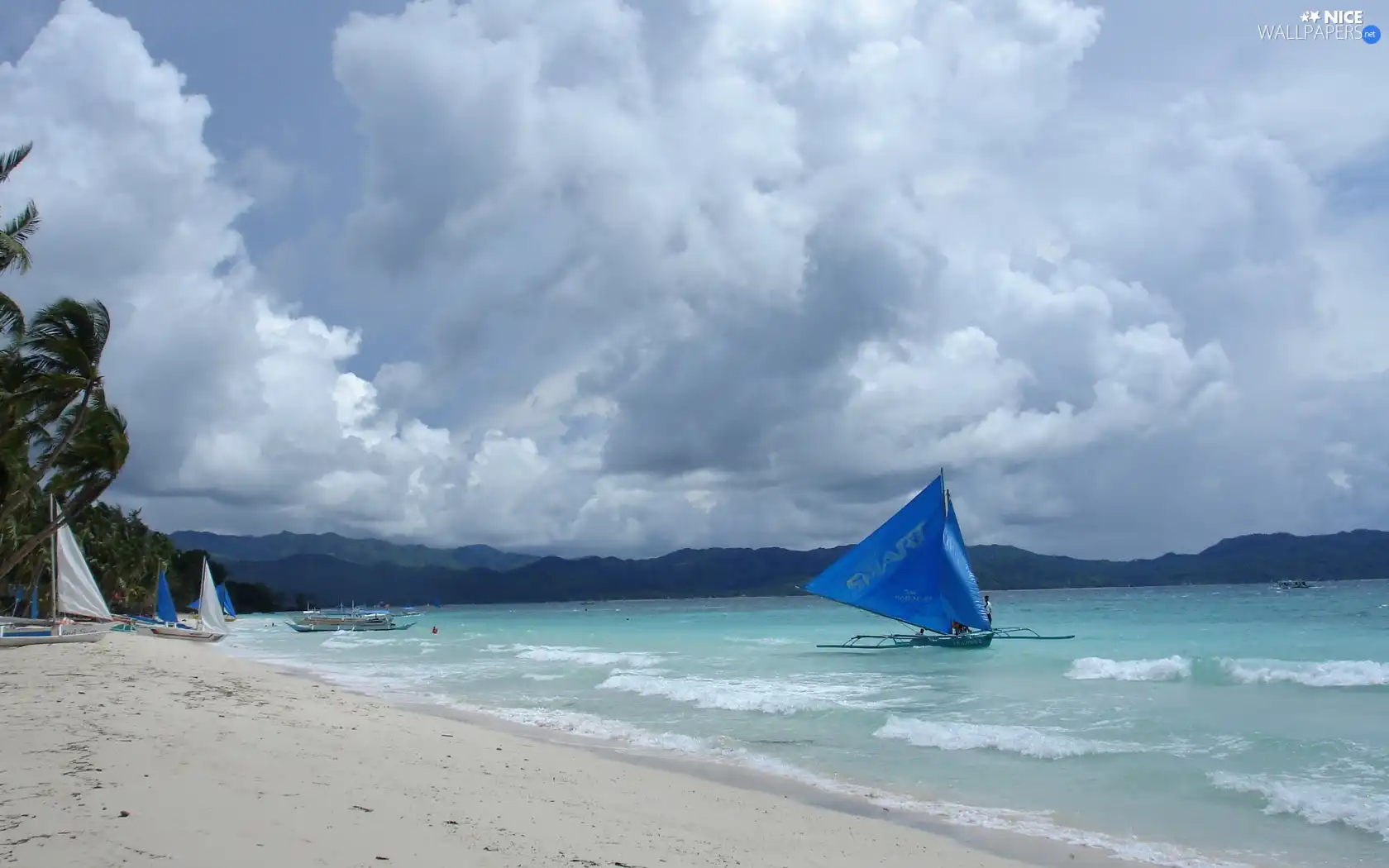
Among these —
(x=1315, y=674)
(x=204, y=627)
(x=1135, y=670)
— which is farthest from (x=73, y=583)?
(x=1315, y=674)

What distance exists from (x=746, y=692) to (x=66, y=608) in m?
22.8

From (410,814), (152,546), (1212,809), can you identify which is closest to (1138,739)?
(1212,809)

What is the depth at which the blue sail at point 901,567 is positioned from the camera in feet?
103

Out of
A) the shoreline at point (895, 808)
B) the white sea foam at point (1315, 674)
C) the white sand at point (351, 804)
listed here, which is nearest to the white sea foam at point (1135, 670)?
the white sea foam at point (1315, 674)

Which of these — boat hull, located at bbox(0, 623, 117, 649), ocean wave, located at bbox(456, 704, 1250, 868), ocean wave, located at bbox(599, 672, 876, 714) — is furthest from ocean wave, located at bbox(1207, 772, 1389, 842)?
boat hull, located at bbox(0, 623, 117, 649)

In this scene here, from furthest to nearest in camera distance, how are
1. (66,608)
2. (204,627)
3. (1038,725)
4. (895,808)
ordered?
(204,627) < (66,608) < (1038,725) < (895,808)

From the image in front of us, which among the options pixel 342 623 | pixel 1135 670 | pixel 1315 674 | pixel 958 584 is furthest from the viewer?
pixel 342 623

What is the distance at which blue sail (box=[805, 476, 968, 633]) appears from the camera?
3139 cm

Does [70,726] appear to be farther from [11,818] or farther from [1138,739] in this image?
[1138,739]

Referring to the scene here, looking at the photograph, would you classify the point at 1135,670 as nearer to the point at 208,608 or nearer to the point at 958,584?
the point at 958,584

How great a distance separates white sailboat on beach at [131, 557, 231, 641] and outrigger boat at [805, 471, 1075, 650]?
29.3 meters

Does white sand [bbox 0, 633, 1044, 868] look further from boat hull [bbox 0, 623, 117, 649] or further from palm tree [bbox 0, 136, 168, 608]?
boat hull [bbox 0, 623, 117, 649]

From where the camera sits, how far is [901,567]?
104 feet

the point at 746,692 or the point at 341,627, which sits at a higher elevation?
the point at 746,692
